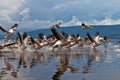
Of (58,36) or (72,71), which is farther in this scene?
(58,36)

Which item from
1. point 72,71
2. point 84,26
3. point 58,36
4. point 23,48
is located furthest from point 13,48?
point 72,71

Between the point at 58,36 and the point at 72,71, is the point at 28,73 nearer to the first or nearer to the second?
the point at 72,71

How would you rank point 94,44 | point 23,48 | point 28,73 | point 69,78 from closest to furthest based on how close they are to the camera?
point 69,78
point 28,73
point 23,48
point 94,44

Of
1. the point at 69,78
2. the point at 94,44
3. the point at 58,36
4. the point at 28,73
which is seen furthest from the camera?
the point at 94,44

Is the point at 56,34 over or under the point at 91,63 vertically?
over

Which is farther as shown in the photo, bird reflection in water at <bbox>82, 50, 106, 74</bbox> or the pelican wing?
the pelican wing

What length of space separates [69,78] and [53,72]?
2210 millimetres

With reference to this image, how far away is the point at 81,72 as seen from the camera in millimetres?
18703

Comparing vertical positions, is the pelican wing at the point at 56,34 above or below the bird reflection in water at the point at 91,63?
above

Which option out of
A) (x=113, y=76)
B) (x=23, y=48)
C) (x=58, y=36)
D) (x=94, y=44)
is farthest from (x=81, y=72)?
(x=94, y=44)

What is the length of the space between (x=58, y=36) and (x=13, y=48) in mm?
6122

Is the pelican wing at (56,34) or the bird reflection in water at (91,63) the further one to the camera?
the pelican wing at (56,34)

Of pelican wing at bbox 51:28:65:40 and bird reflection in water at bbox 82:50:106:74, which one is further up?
pelican wing at bbox 51:28:65:40

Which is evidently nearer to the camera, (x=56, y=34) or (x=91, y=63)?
(x=91, y=63)
